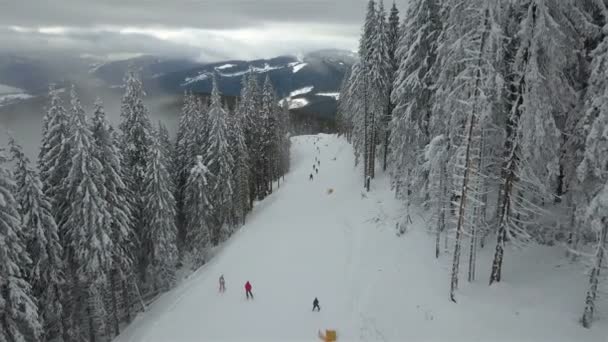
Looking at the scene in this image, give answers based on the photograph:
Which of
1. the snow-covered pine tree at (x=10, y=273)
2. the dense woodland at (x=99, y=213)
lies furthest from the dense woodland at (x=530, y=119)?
the snow-covered pine tree at (x=10, y=273)

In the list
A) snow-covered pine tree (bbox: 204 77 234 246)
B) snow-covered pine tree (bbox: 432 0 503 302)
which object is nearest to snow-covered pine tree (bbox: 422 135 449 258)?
snow-covered pine tree (bbox: 432 0 503 302)

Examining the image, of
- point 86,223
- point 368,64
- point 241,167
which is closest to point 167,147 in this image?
point 241,167

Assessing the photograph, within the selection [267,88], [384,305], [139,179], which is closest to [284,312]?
[384,305]

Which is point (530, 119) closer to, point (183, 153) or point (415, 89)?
point (415, 89)

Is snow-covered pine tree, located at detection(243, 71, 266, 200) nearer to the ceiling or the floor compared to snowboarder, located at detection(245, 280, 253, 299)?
nearer to the ceiling

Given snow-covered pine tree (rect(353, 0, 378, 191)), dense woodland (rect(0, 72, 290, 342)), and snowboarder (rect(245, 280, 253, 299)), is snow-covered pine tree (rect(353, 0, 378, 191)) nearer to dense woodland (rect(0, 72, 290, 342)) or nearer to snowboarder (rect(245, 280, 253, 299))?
dense woodland (rect(0, 72, 290, 342))

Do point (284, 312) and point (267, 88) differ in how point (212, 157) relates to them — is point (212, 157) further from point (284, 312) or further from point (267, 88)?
point (284, 312)

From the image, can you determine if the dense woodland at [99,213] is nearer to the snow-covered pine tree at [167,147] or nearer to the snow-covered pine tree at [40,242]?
the snow-covered pine tree at [40,242]

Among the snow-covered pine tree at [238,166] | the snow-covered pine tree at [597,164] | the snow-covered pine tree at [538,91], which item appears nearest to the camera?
the snow-covered pine tree at [597,164]
